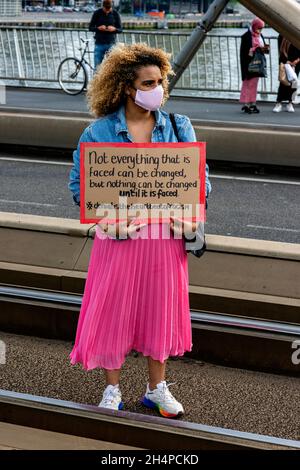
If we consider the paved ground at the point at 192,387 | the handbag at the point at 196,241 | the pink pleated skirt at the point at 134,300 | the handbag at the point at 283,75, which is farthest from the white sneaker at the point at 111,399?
the handbag at the point at 283,75

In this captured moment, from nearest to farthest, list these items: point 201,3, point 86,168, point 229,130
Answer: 1. point 86,168
2. point 229,130
3. point 201,3

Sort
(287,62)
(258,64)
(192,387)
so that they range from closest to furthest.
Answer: (192,387) → (287,62) → (258,64)

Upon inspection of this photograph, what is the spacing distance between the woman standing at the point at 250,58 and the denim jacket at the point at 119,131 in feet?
36.0

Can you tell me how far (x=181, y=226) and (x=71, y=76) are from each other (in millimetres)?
14520

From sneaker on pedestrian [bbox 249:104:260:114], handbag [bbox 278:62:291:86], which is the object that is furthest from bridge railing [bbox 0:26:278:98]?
handbag [bbox 278:62:291:86]

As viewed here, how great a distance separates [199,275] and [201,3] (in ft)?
322

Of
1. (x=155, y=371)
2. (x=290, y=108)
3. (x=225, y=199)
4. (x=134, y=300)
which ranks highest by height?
(x=290, y=108)

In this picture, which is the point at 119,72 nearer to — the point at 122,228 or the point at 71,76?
the point at 122,228

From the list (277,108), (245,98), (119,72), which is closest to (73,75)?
(245,98)

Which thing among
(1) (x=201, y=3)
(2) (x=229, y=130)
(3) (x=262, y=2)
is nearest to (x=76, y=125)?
(2) (x=229, y=130)

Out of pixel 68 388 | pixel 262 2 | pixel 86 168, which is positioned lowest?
pixel 68 388

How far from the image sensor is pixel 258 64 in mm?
14758
